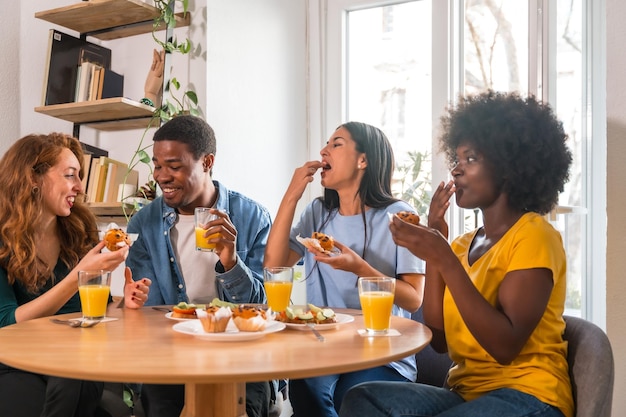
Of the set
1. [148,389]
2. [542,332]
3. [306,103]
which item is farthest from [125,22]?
[542,332]

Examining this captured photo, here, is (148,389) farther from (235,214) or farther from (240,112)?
(240,112)

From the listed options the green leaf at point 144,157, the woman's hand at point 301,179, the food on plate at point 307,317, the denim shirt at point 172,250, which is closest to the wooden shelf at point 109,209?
the green leaf at point 144,157

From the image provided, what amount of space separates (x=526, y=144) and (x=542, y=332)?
47 cm

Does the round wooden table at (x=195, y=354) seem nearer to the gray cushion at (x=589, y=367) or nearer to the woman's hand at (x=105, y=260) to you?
the woman's hand at (x=105, y=260)

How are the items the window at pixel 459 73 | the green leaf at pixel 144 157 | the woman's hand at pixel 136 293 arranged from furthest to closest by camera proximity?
1. the green leaf at pixel 144 157
2. the window at pixel 459 73
3. the woman's hand at pixel 136 293

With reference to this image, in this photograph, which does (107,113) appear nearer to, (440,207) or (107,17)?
(107,17)

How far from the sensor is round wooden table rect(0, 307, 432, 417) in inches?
44.3

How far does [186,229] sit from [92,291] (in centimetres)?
79

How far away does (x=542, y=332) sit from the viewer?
151cm

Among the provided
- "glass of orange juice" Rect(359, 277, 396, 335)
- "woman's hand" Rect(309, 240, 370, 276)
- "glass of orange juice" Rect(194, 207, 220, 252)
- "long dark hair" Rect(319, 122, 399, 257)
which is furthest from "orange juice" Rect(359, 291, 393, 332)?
"long dark hair" Rect(319, 122, 399, 257)

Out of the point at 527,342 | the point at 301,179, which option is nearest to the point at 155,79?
the point at 301,179

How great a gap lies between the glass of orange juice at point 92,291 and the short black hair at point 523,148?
0.99m

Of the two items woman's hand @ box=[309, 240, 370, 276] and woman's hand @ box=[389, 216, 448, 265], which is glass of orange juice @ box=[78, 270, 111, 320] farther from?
woman's hand @ box=[389, 216, 448, 265]

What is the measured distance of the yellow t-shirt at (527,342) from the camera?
57.6 inches
